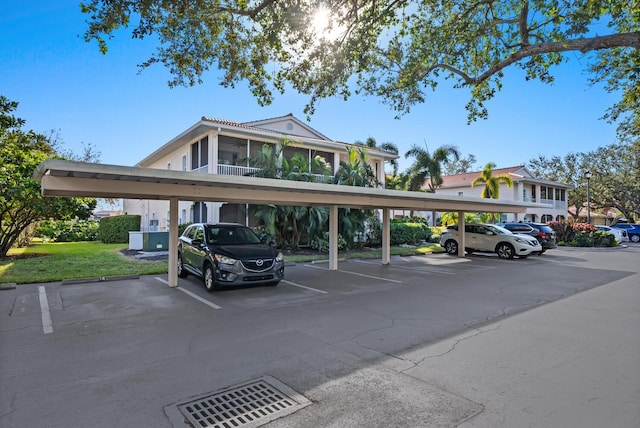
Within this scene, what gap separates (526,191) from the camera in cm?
3644

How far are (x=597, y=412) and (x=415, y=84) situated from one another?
11.9 metres

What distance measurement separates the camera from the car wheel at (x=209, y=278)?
8562mm

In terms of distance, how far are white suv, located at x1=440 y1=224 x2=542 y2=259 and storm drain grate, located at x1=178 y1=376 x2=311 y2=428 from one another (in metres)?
16.0

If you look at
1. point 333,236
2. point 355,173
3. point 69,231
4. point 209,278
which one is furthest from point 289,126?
point 69,231

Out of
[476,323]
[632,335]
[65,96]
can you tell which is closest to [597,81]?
[632,335]

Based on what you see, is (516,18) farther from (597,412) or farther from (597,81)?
(597,412)

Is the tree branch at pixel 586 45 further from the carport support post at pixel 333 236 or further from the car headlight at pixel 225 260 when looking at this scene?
the car headlight at pixel 225 260

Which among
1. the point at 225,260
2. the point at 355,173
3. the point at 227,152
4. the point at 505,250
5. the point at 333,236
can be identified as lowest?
the point at 505,250

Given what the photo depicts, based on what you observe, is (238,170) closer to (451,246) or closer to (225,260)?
(225,260)

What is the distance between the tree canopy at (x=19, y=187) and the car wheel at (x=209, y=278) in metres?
8.72

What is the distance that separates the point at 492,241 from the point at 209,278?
564 inches

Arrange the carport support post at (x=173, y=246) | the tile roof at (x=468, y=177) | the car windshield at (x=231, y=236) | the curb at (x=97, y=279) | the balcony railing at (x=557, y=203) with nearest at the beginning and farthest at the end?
the carport support post at (x=173, y=246), the car windshield at (x=231, y=236), the curb at (x=97, y=279), the tile roof at (x=468, y=177), the balcony railing at (x=557, y=203)

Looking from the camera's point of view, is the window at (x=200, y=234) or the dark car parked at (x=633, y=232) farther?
the dark car parked at (x=633, y=232)

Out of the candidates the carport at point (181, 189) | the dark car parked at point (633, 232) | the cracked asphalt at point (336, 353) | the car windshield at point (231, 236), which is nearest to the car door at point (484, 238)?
the carport at point (181, 189)
